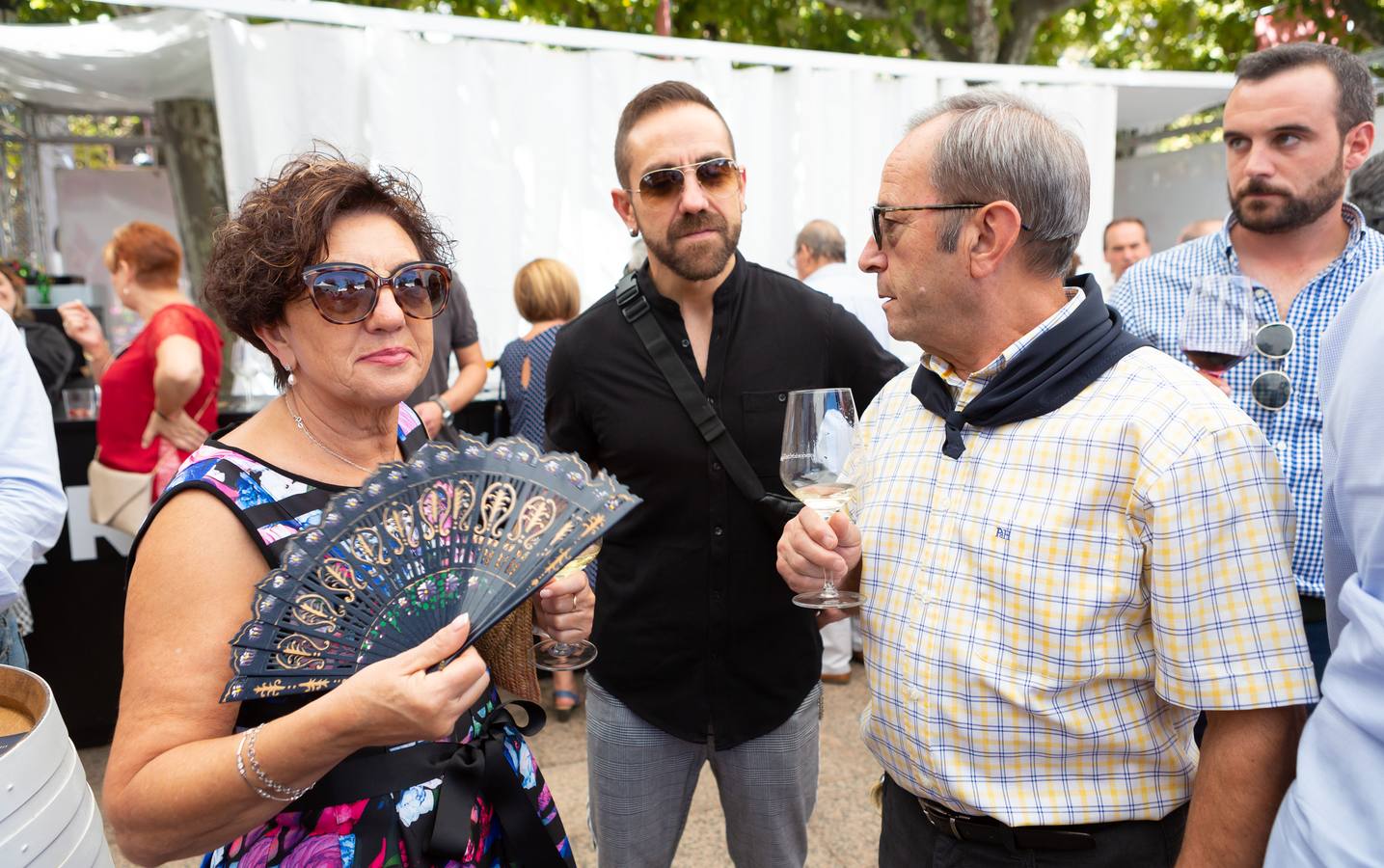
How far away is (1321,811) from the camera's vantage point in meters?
1.08

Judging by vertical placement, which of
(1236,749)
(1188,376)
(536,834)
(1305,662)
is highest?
(1188,376)

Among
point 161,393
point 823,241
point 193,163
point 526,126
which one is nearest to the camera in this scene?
point 161,393

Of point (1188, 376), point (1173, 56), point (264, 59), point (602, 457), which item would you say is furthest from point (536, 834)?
point (1173, 56)

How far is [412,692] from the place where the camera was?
1.24m

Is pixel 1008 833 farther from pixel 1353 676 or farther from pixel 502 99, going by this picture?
pixel 502 99

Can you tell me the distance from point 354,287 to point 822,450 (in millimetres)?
882

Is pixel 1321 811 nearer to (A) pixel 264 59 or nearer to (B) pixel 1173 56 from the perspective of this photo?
(A) pixel 264 59

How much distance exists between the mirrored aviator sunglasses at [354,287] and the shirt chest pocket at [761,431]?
102cm

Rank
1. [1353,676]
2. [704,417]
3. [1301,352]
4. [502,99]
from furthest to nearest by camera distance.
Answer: [502,99] < [1301,352] < [704,417] < [1353,676]

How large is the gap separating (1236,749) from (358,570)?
1322 mm

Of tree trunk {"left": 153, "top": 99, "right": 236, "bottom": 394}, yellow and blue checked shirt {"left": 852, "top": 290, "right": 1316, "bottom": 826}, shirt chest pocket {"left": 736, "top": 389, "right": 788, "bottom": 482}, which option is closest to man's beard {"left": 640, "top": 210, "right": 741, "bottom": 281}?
shirt chest pocket {"left": 736, "top": 389, "right": 788, "bottom": 482}

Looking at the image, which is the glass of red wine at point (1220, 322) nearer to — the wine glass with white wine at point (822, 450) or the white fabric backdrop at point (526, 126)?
the wine glass with white wine at point (822, 450)

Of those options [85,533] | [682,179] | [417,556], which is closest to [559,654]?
[417,556]

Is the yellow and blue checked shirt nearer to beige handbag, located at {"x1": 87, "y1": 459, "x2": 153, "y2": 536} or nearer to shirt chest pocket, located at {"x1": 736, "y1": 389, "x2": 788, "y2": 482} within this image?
shirt chest pocket, located at {"x1": 736, "y1": 389, "x2": 788, "y2": 482}
